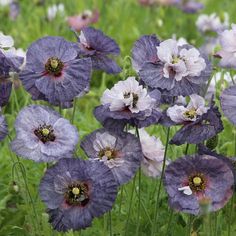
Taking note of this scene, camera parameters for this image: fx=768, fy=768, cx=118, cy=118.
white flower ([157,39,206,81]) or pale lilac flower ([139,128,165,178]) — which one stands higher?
white flower ([157,39,206,81])

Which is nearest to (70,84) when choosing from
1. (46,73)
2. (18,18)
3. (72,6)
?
(46,73)

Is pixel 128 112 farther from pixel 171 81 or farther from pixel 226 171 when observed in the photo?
pixel 226 171

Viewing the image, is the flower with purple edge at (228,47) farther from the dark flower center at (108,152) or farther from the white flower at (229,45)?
the dark flower center at (108,152)

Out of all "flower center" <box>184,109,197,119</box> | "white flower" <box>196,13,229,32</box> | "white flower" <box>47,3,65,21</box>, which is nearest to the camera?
"flower center" <box>184,109,197,119</box>

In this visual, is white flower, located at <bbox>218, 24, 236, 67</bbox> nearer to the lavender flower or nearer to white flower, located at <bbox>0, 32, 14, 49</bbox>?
white flower, located at <bbox>0, 32, 14, 49</bbox>

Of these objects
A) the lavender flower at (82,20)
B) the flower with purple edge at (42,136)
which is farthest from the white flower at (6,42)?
the lavender flower at (82,20)

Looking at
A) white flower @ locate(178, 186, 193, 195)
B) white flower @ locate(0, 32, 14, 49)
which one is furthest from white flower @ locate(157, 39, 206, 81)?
white flower @ locate(0, 32, 14, 49)

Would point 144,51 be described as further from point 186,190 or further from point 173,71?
point 186,190
